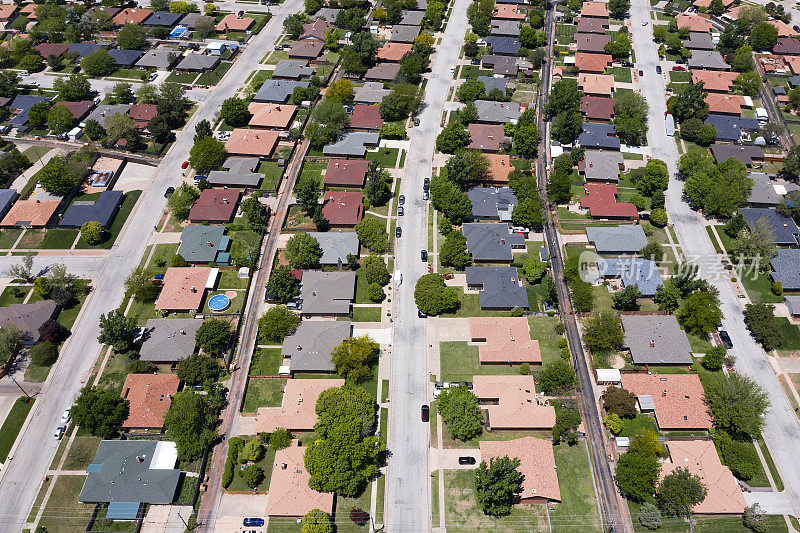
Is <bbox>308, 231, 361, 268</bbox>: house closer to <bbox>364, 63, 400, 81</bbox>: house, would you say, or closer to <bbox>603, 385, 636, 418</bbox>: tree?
<bbox>603, 385, 636, 418</bbox>: tree

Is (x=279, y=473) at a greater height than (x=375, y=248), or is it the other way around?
(x=375, y=248)

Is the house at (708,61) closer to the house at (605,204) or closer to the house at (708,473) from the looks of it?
the house at (605,204)

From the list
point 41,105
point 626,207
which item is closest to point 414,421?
point 626,207

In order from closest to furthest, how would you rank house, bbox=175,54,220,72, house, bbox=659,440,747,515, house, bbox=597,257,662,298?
house, bbox=659,440,747,515 < house, bbox=597,257,662,298 < house, bbox=175,54,220,72

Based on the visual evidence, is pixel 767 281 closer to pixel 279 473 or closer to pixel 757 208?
pixel 757 208

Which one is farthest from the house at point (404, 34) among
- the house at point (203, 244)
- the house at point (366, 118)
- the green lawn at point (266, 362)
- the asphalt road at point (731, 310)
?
the green lawn at point (266, 362)

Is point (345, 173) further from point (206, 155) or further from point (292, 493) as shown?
point (292, 493)

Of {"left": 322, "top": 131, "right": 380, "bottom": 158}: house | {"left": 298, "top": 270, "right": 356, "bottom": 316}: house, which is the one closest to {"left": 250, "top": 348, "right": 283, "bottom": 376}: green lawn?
{"left": 298, "top": 270, "right": 356, "bottom": 316}: house

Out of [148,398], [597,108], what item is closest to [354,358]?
[148,398]
